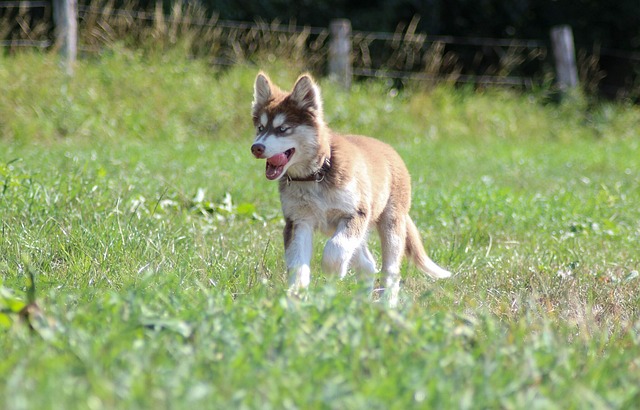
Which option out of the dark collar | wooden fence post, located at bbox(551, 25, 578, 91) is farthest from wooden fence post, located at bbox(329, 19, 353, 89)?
the dark collar

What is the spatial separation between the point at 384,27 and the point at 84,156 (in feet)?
35.4

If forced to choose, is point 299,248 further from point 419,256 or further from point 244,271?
point 419,256

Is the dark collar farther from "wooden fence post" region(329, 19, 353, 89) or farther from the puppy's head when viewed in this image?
"wooden fence post" region(329, 19, 353, 89)

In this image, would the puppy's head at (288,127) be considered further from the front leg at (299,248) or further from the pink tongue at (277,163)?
the front leg at (299,248)

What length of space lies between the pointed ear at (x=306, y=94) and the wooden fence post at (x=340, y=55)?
8.16 m

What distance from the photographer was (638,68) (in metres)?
19.1

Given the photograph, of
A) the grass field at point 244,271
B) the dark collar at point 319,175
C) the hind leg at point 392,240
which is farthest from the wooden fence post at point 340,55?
the dark collar at point 319,175

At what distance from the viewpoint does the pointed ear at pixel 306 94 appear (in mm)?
4684

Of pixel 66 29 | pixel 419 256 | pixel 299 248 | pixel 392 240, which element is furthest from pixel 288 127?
pixel 66 29

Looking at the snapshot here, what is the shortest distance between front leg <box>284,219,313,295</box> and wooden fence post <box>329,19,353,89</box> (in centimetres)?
854

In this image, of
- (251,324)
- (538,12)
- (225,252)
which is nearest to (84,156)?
(225,252)

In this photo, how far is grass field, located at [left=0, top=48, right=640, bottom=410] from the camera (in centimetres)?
230

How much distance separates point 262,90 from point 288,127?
14.7 inches

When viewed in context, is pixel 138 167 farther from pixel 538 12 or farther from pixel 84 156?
pixel 538 12
